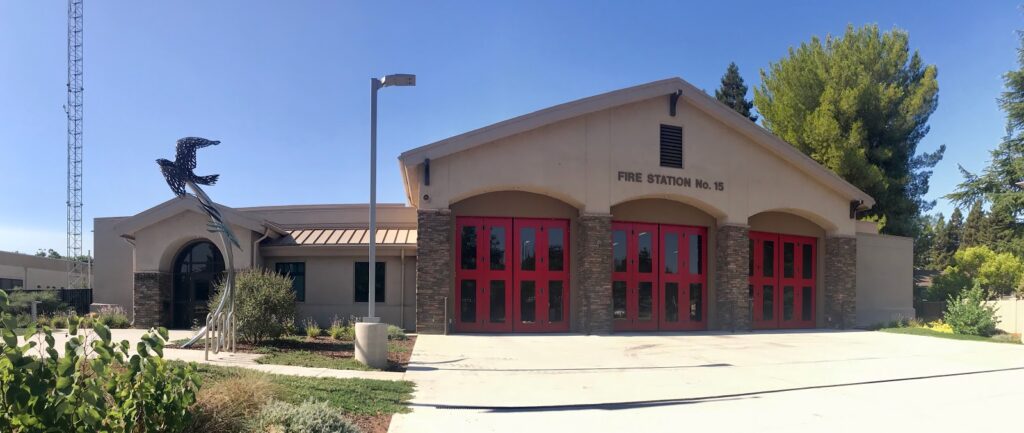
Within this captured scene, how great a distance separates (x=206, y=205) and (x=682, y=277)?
1533cm

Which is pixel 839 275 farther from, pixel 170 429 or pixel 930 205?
→ pixel 170 429

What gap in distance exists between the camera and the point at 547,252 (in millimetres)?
20031

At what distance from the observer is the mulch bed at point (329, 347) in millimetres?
12992

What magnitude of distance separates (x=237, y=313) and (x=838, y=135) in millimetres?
27854

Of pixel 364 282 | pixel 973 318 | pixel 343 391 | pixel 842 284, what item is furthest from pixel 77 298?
pixel 973 318

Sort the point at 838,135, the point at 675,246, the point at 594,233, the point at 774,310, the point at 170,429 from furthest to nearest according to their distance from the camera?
the point at 838,135 < the point at 774,310 < the point at 675,246 < the point at 594,233 < the point at 170,429

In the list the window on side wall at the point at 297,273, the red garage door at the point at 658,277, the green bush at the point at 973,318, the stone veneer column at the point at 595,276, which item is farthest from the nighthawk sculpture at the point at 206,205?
the green bush at the point at 973,318

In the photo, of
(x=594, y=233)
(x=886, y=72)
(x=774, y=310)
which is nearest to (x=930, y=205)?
(x=886, y=72)

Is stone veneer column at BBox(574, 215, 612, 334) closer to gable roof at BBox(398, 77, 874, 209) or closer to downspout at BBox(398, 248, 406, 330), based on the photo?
→ gable roof at BBox(398, 77, 874, 209)

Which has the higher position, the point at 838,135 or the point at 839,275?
the point at 838,135

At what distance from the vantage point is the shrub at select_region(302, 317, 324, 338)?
16.8m

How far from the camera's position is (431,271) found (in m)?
18.3

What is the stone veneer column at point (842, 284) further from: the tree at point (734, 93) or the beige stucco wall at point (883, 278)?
the tree at point (734, 93)

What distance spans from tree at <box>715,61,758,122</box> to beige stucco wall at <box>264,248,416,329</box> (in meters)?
30.2
